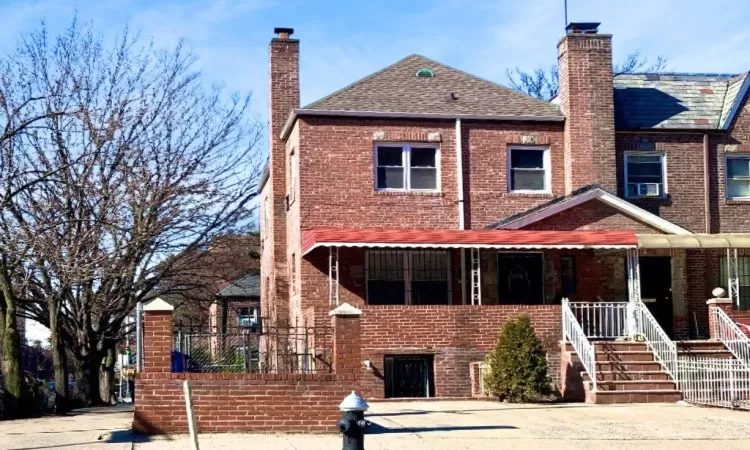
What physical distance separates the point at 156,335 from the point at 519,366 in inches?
345

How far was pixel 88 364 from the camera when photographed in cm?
3081

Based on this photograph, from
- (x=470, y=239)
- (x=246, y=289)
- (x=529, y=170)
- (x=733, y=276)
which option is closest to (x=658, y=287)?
(x=733, y=276)

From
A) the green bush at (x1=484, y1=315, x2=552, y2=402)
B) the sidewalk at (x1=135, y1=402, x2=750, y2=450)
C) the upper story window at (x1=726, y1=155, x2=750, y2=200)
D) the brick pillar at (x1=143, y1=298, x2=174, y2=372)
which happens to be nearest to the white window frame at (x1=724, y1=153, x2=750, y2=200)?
the upper story window at (x1=726, y1=155, x2=750, y2=200)

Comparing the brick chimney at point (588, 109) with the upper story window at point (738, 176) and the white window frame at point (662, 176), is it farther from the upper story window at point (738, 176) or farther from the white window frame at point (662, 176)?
the upper story window at point (738, 176)

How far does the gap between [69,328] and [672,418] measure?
18790mm

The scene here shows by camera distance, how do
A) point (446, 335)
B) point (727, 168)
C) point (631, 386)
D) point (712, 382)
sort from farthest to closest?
point (727, 168) → point (446, 335) → point (631, 386) → point (712, 382)

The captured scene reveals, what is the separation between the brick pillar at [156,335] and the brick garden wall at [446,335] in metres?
8.52

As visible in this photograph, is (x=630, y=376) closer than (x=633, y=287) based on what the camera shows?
Yes

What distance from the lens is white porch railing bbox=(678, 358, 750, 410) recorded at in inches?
848

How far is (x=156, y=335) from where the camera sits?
15609 millimetres

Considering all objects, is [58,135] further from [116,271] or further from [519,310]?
→ [519,310]

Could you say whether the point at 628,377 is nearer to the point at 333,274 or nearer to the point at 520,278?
the point at 520,278

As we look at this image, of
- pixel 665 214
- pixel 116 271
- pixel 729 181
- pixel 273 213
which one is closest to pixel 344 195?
pixel 273 213

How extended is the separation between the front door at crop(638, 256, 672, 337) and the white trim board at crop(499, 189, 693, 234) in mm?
1577
